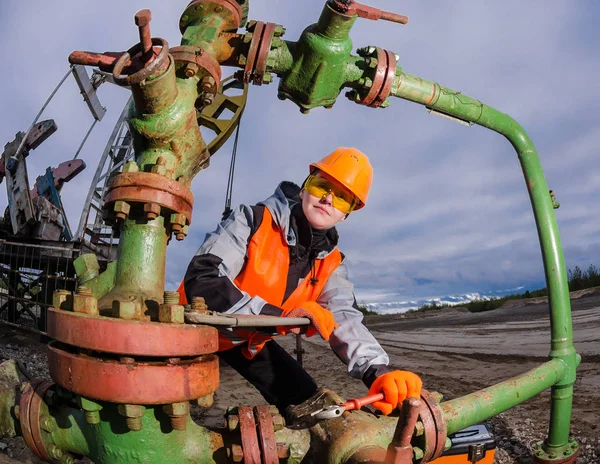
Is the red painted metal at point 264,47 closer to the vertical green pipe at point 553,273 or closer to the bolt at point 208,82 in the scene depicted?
the bolt at point 208,82

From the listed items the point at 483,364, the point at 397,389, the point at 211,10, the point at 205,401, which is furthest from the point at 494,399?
the point at 483,364

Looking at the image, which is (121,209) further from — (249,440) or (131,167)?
(249,440)

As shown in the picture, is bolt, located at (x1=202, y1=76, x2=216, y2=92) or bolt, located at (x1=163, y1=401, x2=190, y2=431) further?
bolt, located at (x1=202, y1=76, x2=216, y2=92)

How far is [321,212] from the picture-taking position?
2.03 metres

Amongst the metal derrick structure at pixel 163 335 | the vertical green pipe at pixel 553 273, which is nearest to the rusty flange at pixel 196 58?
the metal derrick structure at pixel 163 335

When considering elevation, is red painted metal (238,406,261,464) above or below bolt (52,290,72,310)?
below

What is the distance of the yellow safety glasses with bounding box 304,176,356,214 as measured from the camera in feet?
6.66

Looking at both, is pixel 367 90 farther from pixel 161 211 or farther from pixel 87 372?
pixel 87 372

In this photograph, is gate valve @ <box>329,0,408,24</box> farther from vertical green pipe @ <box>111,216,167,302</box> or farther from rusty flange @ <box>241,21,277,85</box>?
vertical green pipe @ <box>111,216,167,302</box>

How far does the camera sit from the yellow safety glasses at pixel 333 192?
6.66 feet

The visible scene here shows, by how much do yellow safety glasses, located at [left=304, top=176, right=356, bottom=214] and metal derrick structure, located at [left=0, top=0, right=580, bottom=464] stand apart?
0.45 meters

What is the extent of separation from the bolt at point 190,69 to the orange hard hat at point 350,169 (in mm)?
685

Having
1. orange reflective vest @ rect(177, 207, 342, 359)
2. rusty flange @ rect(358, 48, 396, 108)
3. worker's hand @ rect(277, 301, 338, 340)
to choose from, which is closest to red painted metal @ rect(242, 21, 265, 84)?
rusty flange @ rect(358, 48, 396, 108)

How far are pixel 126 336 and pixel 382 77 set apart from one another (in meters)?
1.29
